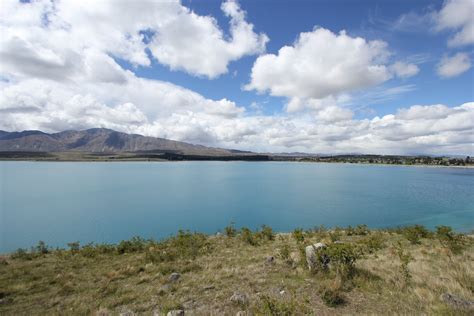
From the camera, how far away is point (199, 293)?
8.59m

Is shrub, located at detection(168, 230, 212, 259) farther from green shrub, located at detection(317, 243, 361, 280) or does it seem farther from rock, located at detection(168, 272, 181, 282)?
green shrub, located at detection(317, 243, 361, 280)

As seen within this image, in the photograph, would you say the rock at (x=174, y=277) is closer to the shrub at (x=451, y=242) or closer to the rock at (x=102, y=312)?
the rock at (x=102, y=312)

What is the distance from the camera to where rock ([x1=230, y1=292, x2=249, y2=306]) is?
24.7 ft

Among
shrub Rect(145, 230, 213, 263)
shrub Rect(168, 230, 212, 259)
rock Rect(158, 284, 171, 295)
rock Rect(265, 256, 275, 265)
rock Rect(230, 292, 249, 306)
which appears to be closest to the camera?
rock Rect(230, 292, 249, 306)

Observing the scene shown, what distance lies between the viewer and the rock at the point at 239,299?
7543mm

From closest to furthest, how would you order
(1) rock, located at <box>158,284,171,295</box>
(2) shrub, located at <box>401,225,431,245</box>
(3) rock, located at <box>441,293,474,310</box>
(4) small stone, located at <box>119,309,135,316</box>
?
1. (3) rock, located at <box>441,293,474,310</box>
2. (4) small stone, located at <box>119,309,135,316</box>
3. (1) rock, located at <box>158,284,171,295</box>
4. (2) shrub, located at <box>401,225,431,245</box>

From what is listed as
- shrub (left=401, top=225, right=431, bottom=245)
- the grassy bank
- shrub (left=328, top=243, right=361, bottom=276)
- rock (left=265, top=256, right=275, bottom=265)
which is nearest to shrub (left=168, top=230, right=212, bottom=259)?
the grassy bank

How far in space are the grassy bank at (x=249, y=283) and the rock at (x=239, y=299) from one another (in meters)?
0.03

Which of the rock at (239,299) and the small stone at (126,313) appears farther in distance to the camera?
the rock at (239,299)

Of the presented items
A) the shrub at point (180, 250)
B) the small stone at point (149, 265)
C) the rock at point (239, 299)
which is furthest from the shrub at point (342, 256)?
the small stone at point (149, 265)

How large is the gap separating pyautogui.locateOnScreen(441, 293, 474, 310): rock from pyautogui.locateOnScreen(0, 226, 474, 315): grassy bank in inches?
0.9

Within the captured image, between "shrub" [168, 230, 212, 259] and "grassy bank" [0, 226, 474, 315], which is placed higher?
"grassy bank" [0, 226, 474, 315]

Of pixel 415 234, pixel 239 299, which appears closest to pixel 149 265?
pixel 239 299

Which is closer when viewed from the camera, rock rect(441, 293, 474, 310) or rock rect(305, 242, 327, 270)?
rock rect(441, 293, 474, 310)
